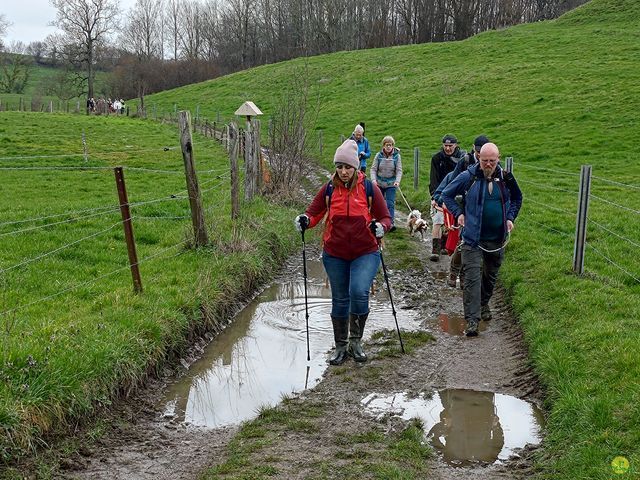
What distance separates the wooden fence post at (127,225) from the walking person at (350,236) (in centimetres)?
199

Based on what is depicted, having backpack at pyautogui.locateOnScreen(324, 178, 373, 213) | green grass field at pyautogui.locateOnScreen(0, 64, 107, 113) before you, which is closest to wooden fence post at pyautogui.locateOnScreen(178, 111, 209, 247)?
backpack at pyautogui.locateOnScreen(324, 178, 373, 213)

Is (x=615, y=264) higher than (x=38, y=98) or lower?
lower

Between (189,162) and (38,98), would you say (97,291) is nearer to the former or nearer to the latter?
(189,162)

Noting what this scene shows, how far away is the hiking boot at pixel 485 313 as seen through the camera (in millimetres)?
8977

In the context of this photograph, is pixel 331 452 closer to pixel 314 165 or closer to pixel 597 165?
pixel 597 165

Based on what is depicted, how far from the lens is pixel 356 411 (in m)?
6.16

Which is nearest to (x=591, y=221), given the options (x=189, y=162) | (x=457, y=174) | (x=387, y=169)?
(x=387, y=169)

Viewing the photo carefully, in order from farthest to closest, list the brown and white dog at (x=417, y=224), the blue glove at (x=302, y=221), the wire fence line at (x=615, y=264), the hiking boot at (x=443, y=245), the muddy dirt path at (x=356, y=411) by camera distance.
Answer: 1. the brown and white dog at (x=417, y=224)
2. the hiking boot at (x=443, y=245)
3. the wire fence line at (x=615, y=264)
4. the blue glove at (x=302, y=221)
5. the muddy dirt path at (x=356, y=411)

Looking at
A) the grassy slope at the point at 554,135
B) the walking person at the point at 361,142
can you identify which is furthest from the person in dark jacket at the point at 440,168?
the walking person at the point at 361,142

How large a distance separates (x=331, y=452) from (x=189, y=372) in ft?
8.42

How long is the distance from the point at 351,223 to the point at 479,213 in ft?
6.45

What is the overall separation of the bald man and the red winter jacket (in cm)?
144

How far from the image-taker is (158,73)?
254ft

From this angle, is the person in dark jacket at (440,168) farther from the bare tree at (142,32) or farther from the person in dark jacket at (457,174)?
the bare tree at (142,32)
